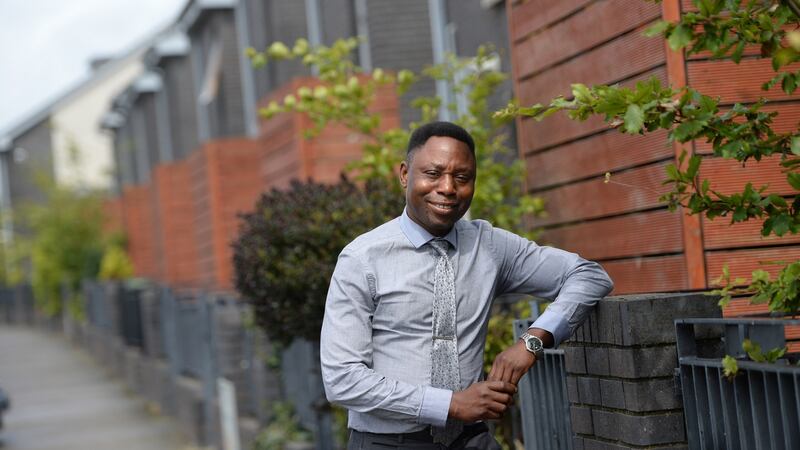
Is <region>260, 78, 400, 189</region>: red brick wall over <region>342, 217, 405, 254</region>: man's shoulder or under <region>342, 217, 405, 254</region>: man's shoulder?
over

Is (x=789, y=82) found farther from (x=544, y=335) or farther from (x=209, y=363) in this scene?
(x=209, y=363)

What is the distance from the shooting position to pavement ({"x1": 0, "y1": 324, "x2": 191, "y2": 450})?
1392 centimetres

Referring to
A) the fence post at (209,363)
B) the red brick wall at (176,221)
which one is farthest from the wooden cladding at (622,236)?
the red brick wall at (176,221)

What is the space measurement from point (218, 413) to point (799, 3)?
9.31 m

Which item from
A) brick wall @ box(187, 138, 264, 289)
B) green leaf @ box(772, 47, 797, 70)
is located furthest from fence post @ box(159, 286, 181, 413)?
green leaf @ box(772, 47, 797, 70)

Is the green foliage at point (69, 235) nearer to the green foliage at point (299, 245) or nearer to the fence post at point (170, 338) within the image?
the fence post at point (170, 338)

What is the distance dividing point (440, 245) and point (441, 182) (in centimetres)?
21

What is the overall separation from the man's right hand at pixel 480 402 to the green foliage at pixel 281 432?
5606mm

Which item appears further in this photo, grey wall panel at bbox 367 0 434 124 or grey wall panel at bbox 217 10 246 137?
grey wall panel at bbox 217 10 246 137

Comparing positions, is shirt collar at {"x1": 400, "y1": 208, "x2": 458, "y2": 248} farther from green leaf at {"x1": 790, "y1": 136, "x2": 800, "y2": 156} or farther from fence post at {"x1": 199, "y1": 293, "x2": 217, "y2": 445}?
fence post at {"x1": 199, "y1": 293, "x2": 217, "y2": 445}

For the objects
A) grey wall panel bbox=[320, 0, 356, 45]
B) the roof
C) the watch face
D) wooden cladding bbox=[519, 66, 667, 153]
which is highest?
the roof

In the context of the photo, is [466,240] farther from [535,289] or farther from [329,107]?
[329,107]

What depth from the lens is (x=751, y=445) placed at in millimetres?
3465

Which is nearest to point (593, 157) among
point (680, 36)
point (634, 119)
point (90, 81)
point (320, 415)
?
point (634, 119)
